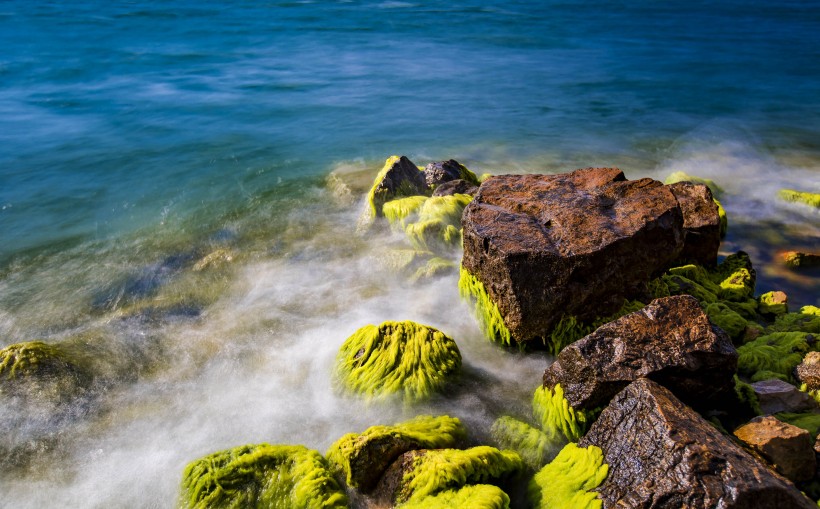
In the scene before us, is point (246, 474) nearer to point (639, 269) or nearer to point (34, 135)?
point (639, 269)

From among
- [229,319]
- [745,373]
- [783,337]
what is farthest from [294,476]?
[783,337]

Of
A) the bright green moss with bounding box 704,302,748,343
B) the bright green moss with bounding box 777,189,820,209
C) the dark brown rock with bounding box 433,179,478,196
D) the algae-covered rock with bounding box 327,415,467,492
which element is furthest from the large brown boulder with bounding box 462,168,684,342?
the bright green moss with bounding box 777,189,820,209

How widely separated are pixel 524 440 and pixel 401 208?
4.34 m

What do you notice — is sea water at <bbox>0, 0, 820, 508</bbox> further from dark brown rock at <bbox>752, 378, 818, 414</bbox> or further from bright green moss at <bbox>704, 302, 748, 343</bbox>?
dark brown rock at <bbox>752, 378, 818, 414</bbox>

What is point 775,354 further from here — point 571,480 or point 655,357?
point 571,480

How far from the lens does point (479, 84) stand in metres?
17.5

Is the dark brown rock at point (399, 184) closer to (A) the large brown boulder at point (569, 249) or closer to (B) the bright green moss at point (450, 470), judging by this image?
(A) the large brown boulder at point (569, 249)

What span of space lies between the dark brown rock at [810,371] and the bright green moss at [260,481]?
12.5ft

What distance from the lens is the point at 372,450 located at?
382cm

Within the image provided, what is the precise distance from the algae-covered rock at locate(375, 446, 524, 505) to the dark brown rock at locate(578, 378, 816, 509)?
697mm

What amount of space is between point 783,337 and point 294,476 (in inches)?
174

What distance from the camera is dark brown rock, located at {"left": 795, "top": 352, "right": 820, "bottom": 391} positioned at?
445 centimetres

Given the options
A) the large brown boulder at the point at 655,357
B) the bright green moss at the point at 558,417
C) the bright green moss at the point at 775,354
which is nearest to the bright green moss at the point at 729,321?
the bright green moss at the point at 775,354

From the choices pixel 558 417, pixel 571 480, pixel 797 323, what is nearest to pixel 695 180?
pixel 797 323
